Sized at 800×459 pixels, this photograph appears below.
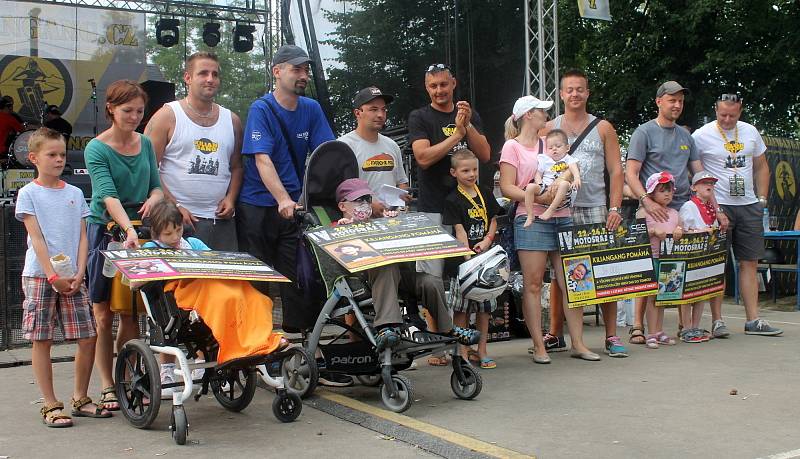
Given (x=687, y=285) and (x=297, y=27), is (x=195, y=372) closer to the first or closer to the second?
(x=687, y=285)

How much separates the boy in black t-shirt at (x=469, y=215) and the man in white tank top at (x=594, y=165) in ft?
2.79

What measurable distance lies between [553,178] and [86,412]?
3413 mm

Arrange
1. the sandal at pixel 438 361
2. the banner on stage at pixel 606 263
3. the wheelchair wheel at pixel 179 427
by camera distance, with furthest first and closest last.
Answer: the banner on stage at pixel 606 263 → the sandal at pixel 438 361 → the wheelchair wheel at pixel 179 427

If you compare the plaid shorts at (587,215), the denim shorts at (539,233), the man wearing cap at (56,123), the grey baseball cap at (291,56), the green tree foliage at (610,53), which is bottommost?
the denim shorts at (539,233)

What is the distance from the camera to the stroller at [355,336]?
4887 millimetres

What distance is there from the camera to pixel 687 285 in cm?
729

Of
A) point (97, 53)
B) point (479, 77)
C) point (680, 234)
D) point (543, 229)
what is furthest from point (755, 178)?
point (97, 53)

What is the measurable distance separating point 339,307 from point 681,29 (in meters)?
21.7

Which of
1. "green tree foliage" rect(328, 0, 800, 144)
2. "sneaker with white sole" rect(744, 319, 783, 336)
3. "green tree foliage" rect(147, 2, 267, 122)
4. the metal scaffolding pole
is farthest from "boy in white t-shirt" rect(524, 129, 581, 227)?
"green tree foliage" rect(147, 2, 267, 122)

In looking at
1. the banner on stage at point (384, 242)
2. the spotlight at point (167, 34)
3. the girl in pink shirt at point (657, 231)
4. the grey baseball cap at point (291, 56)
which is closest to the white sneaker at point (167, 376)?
the banner on stage at point (384, 242)

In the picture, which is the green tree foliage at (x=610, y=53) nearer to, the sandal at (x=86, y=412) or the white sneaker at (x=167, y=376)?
the sandal at (x=86, y=412)

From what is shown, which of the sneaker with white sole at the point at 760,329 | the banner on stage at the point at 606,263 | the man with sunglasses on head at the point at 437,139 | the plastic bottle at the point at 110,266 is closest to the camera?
the plastic bottle at the point at 110,266

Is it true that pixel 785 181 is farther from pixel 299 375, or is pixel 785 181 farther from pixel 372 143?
pixel 299 375

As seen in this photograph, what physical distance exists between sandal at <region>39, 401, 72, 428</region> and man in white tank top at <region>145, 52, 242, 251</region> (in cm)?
131
